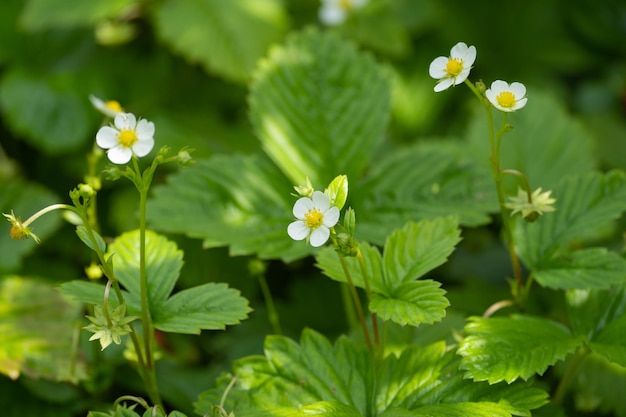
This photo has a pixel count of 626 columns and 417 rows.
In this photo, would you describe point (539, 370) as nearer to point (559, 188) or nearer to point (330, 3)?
point (559, 188)

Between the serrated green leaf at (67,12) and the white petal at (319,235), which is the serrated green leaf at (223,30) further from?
the white petal at (319,235)

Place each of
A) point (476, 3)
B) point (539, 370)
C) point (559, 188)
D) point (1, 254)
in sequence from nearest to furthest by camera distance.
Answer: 1. point (539, 370)
2. point (559, 188)
3. point (1, 254)
4. point (476, 3)

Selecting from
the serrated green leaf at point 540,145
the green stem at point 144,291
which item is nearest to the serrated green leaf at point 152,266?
the green stem at point 144,291

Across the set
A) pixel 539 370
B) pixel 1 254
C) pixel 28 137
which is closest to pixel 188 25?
pixel 28 137

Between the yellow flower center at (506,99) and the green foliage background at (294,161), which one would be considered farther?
the green foliage background at (294,161)

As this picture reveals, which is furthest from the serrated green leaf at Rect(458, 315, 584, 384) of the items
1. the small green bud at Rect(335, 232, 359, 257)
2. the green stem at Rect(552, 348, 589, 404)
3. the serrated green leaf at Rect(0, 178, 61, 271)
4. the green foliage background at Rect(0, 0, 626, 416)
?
the serrated green leaf at Rect(0, 178, 61, 271)

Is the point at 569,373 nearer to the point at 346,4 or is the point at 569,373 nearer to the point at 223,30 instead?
the point at 223,30
